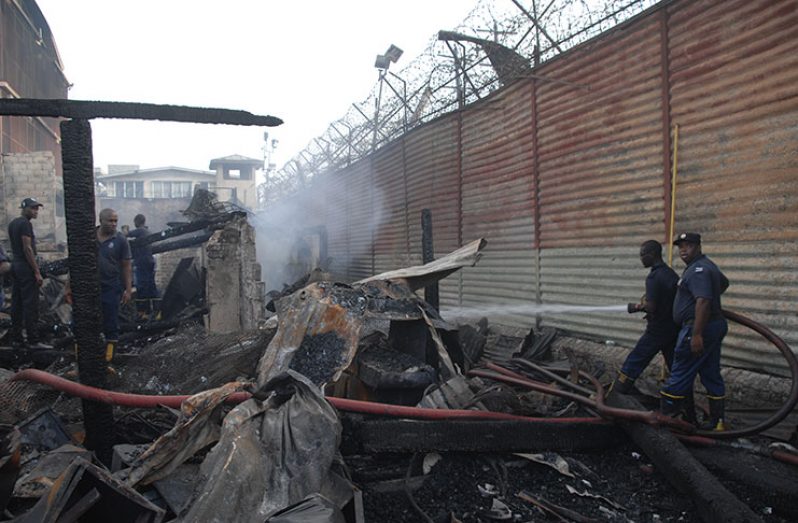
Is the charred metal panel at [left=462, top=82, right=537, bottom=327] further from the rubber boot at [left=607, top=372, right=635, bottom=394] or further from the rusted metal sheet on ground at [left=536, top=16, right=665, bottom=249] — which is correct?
the rubber boot at [left=607, top=372, right=635, bottom=394]

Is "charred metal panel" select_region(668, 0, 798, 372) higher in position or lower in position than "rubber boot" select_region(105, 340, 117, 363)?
higher

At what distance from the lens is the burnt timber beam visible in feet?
11.1

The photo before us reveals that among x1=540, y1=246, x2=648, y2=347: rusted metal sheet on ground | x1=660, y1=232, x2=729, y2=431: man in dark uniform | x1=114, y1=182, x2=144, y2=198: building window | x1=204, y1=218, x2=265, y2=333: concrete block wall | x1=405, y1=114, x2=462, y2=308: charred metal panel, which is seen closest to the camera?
x1=660, y1=232, x2=729, y2=431: man in dark uniform

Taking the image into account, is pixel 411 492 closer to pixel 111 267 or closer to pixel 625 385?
pixel 625 385

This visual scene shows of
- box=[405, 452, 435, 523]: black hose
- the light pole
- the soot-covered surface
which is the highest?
the light pole

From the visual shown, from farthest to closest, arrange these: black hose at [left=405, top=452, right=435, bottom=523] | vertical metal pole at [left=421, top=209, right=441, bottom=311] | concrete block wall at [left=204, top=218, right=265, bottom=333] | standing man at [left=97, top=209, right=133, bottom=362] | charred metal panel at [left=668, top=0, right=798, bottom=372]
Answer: concrete block wall at [left=204, top=218, right=265, bottom=333]
vertical metal pole at [left=421, top=209, right=441, bottom=311]
standing man at [left=97, top=209, right=133, bottom=362]
charred metal panel at [left=668, top=0, right=798, bottom=372]
black hose at [left=405, top=452, right=435, bottom=523]

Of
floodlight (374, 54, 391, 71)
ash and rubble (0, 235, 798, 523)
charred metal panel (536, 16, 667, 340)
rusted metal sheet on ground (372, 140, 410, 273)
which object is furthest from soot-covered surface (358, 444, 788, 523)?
floodlight (374, 54, 391, 71)

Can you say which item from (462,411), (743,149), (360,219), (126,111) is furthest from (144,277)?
(743,149)

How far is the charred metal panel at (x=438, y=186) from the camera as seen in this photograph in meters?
10.3

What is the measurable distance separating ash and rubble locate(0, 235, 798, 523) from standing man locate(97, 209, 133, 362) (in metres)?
0.89

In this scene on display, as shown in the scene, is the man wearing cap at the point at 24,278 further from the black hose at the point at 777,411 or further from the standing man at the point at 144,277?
the black hose at the point at 777,411

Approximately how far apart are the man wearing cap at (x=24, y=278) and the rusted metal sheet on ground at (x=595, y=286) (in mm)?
7516

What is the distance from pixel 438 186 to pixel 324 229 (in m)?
8.66

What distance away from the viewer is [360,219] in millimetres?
15820
